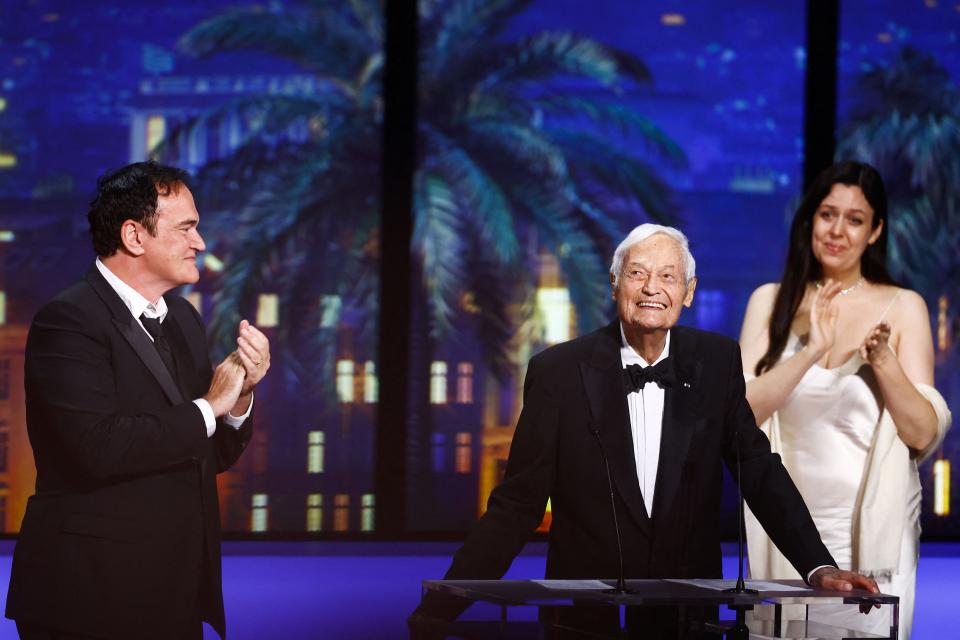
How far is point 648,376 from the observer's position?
311 centimetres

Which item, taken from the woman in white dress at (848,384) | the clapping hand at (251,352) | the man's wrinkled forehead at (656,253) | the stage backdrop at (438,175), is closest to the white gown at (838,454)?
the woman in white dress at (848,384)

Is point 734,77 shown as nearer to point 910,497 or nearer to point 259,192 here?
point 259,192

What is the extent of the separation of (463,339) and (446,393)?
0.27m

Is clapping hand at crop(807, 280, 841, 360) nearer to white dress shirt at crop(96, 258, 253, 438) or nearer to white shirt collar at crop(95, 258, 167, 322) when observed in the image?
white dress shirt at crop(96, 258, 253, 438)

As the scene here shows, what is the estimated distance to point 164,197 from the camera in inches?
122

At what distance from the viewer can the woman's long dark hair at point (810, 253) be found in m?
4.03

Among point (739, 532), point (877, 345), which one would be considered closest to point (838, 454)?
point (877, 345)

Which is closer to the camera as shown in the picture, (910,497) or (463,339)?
(910,497)

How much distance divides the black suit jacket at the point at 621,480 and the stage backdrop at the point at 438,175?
11.8 ft

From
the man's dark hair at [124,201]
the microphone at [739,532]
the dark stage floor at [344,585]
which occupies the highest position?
the man's dark hair at [124,201]

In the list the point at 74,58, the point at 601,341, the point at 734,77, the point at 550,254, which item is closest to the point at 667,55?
the point at 734,77

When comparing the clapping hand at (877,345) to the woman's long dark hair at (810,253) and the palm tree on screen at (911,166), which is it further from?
the palm tree on screen at (911,166)

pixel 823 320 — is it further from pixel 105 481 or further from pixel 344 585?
pixel 344 585

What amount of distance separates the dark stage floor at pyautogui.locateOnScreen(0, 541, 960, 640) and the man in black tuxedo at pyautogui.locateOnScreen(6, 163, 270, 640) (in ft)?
7.36
